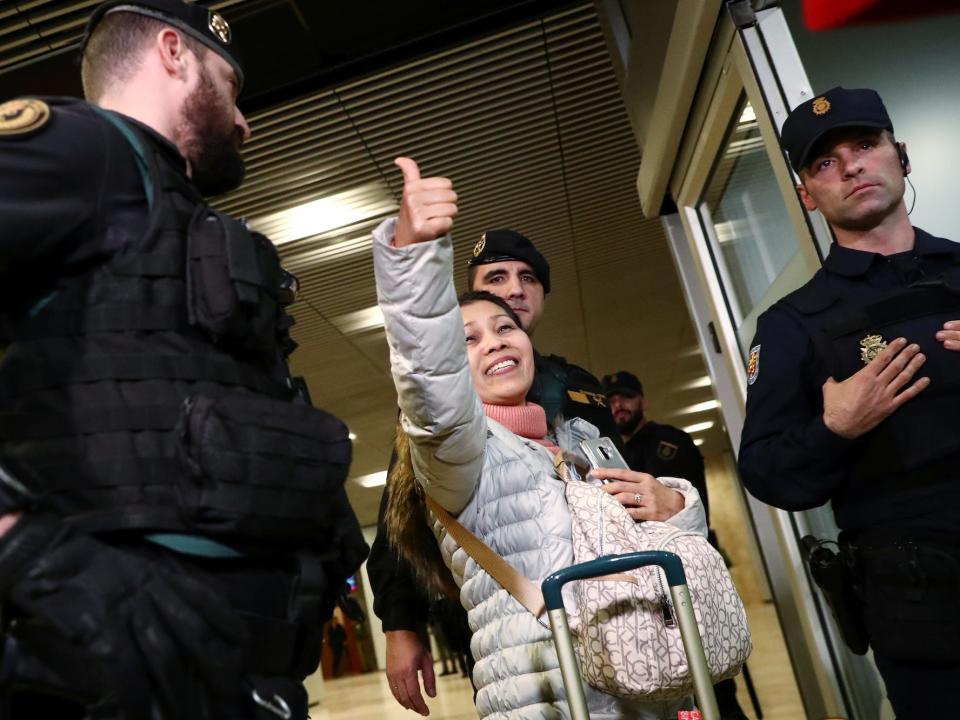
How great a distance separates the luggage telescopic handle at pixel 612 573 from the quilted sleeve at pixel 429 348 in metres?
0.29

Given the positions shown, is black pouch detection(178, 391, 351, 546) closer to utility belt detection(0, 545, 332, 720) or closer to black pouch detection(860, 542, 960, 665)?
utility belt detection(0, 545, 332, 720)

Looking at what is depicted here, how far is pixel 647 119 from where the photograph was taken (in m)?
3.48

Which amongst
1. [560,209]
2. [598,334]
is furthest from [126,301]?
[598,334]

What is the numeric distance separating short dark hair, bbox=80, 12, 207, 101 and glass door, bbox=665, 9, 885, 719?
1.66 metres

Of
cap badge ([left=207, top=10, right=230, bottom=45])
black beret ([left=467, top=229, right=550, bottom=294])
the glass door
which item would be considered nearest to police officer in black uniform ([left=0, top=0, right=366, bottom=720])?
cap badge ([left=207, top=10, right=230, bottom=45])

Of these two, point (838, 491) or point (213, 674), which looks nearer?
point (213, 674)

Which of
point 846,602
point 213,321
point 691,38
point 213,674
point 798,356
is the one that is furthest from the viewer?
point 691,38

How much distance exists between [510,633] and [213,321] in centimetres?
78

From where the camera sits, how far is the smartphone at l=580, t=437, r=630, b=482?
1.77 m

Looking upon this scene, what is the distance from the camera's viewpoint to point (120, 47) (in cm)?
141

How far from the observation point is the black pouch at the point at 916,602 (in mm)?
1541

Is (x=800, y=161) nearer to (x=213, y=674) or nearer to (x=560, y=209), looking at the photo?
(x=213, y=674)

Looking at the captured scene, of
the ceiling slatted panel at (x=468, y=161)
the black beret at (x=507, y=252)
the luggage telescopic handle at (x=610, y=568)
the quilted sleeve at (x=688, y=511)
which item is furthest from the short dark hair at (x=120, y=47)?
the ceiling slatted panel at (x=468, y=161)

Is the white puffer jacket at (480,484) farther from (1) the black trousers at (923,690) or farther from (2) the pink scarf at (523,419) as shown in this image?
(1) the black trousers at (923,690)
